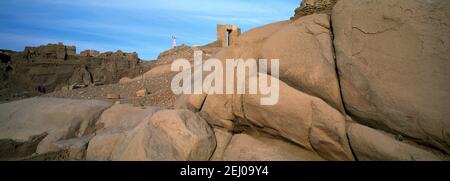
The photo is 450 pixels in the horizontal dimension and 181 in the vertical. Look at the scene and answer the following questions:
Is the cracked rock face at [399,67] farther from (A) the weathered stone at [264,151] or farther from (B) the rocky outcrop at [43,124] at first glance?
(B) the rocky outcrop at [43,124]

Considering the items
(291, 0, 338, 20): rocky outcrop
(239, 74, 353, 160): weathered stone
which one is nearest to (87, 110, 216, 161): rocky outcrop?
(239, 74, 353, 160): weathered stone

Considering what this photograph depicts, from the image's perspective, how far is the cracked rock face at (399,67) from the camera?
4359mm

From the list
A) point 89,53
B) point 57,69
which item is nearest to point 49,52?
point 57,69

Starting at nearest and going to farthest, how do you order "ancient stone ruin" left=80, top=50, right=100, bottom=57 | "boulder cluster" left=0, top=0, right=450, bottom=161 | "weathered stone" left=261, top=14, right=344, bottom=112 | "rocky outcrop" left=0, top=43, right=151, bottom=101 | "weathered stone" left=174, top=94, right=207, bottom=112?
"boulder cluster" left=0, top=0, right=450, bottom=161 → "weathered stone" left=261, top=14, right=344, bottom=112 → "weathered stone" left=174, top=94, right=207, bottom=112 → "rocky outcrop" left=0, top=43, right=151, bottom=101 → "ancient stone ruin" left=80, top=50, right=100, bottom=57

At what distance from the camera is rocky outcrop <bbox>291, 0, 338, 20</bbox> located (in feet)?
20.8

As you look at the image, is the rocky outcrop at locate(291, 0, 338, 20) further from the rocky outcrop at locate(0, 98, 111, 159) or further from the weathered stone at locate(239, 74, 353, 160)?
the rocky outcrop at locate(0, 98, 111, 159)

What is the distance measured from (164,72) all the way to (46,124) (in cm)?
711

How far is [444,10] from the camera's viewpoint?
4461 millimetres

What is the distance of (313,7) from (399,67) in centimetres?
256

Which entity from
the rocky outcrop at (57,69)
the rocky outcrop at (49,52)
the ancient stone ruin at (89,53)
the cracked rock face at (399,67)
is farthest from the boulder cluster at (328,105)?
the ancient stone ruin at (89,53)

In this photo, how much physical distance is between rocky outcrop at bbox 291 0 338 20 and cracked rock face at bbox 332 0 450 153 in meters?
0.90

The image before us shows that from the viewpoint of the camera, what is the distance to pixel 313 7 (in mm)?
6715
